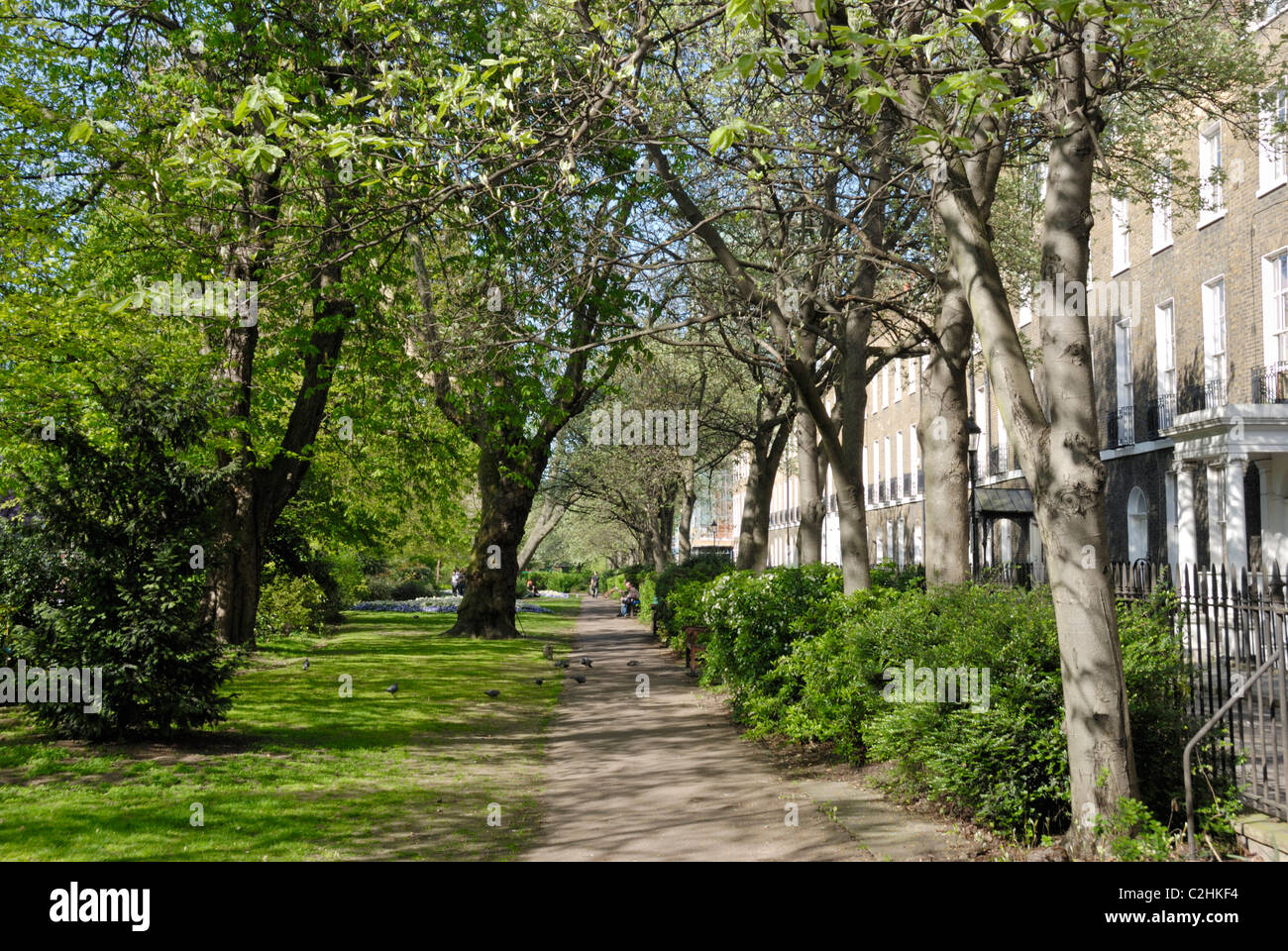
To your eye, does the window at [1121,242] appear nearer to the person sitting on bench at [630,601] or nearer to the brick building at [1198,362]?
the brick building at [1198,362]

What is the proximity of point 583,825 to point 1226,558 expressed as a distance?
19.5 meters

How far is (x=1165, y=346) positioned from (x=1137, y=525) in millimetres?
4747

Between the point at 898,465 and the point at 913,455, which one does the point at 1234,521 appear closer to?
the point at 913,455

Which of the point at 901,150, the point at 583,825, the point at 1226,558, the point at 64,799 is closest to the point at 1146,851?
the point at 583,825

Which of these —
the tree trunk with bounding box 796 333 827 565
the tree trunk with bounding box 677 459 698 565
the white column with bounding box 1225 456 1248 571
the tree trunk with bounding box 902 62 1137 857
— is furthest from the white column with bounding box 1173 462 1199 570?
the tree trunk with bounding box 902 62 1137 857

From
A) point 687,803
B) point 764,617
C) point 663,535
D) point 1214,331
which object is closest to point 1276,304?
point 1214,331

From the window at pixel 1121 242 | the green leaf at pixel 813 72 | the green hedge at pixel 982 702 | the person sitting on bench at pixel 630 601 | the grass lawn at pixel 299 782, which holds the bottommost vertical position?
the person sitting on bench at pixel 630 601

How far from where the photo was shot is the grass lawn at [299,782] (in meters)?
7.42

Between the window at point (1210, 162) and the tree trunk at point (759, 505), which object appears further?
the tree trunk at point (759, 505)

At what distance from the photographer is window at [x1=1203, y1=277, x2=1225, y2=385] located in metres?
24.8

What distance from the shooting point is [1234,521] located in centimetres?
2236

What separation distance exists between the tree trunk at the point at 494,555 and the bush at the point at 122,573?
46.5 ft

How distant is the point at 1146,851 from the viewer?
5773mm

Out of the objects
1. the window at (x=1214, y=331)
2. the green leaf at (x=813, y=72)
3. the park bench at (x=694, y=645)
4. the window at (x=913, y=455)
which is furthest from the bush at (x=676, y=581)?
the window at (x=913, y=455)
